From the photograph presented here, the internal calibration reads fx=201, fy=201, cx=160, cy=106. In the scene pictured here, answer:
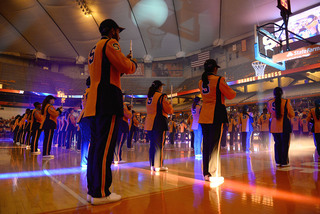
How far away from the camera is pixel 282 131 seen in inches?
161

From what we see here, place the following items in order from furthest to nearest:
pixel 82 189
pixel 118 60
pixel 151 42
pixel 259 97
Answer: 1. pixel 151 42
2. pixel 259 97
3. pixel 82 189
4. pixel 118 60

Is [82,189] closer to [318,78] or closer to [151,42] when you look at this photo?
[318,78]

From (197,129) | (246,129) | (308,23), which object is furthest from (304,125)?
(308,23)

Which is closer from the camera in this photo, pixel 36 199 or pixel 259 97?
pixel 36 199

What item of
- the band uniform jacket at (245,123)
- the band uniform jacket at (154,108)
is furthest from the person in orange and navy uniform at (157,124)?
the band uniform jacket at (245,123)

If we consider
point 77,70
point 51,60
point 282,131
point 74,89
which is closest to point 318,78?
point 282,131

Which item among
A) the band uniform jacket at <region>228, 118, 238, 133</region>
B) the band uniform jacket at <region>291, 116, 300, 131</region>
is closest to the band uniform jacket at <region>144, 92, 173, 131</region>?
the band uniform jacket at <region>228, 118, 238, 133</region>

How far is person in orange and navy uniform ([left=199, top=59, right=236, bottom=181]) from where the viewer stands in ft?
9.51

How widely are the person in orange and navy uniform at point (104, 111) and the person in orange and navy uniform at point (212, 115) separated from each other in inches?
56.0

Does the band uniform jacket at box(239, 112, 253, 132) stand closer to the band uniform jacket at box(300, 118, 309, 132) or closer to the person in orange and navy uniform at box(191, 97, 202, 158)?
the person in orange and navy uniform at box(191, 97, 202, 158)

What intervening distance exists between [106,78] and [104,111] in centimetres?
35

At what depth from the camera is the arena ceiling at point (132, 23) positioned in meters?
19.6

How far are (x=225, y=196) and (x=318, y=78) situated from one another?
719 inches

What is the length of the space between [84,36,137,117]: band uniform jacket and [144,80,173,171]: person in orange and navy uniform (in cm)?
176
